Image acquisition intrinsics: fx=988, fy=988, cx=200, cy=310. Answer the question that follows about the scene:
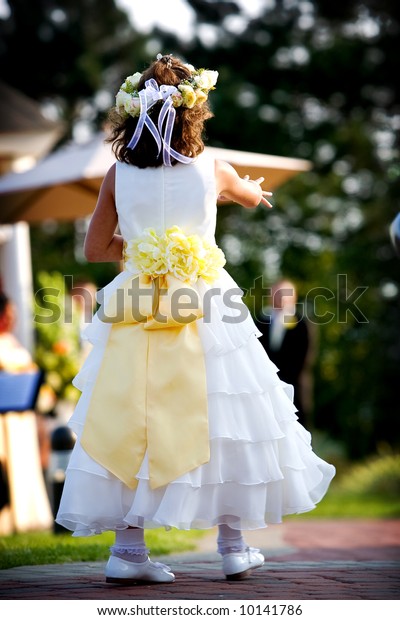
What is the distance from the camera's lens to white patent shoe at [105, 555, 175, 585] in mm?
3861

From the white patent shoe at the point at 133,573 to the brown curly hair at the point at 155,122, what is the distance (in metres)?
1.57

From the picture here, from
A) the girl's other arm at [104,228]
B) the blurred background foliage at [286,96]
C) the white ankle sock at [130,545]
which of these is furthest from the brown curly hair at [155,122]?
the blurred background foliage at [286,96]

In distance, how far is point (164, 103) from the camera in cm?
386

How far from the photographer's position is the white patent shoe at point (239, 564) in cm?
396

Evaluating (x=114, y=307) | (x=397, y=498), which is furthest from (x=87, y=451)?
(x=397, y=498)

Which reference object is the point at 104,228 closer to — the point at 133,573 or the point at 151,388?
the point at 151,388

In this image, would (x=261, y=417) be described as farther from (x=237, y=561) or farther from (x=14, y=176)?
(x=14, y=176)

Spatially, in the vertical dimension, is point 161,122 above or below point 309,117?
below

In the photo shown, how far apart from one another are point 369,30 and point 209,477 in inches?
587

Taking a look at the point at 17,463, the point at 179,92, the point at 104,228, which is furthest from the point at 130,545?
the point at 17,463

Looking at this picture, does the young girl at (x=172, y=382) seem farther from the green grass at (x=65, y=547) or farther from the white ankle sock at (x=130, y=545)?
the green grass at (x=65, y=547)

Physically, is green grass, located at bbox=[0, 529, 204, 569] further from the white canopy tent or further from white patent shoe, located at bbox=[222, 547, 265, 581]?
the white canopy tent

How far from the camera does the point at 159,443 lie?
3.72 m

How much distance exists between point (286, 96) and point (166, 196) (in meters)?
14.3
